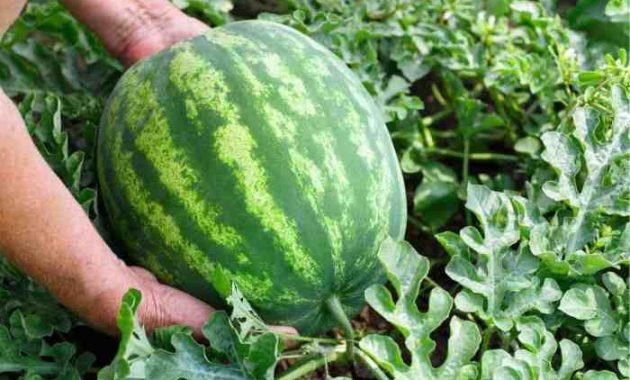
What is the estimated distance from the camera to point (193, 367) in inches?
66.6

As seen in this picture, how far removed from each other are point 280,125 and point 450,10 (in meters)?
0.95

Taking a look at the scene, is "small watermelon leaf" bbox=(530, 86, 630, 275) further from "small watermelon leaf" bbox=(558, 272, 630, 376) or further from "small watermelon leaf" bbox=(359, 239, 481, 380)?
"small watermelon leaf" bbox=(359, 239, 481, 380)

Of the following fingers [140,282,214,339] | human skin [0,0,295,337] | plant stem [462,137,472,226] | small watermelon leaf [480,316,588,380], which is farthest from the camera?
plant stem [462,137,472,226]

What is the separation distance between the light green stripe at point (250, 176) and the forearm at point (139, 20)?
16.4 inches

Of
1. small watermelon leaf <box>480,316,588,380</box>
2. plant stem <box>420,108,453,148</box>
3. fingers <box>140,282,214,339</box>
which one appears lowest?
plant stem <box>420,108,453,148</box>

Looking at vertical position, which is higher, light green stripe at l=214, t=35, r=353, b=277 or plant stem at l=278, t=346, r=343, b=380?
light green stripe at l=214, t=35, r=353, b=277

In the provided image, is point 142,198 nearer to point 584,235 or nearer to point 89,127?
point 89,127

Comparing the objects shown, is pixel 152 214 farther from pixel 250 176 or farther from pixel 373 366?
pixel 373 366

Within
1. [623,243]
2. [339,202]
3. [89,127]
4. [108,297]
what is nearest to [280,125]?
[339,202]

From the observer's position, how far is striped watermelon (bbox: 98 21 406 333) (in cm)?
181

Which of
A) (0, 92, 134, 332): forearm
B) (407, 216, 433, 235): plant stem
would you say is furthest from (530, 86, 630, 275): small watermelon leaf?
(0, 92, 134, 332): forearm

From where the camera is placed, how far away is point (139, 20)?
88.9 inches

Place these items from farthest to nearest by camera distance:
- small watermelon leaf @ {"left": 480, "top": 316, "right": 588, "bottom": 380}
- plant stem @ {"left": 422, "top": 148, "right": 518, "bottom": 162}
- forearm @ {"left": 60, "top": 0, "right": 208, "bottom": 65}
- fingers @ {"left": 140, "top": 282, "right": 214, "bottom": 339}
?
plant stem @ {"left": 422, "top": 148, "right": 518, "bottom": 162}
forearm @ {"left": 60, "top": 0, "right": 208, "bottom": 65}
fingers @ {"left": 140, "top": 282, "right": 214, "bottom": 339}
small watermelon leaf @ {"left": 480, "top": 316, "right": 588, "bottom": 380}

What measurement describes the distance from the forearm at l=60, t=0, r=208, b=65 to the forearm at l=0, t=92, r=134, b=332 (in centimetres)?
66
